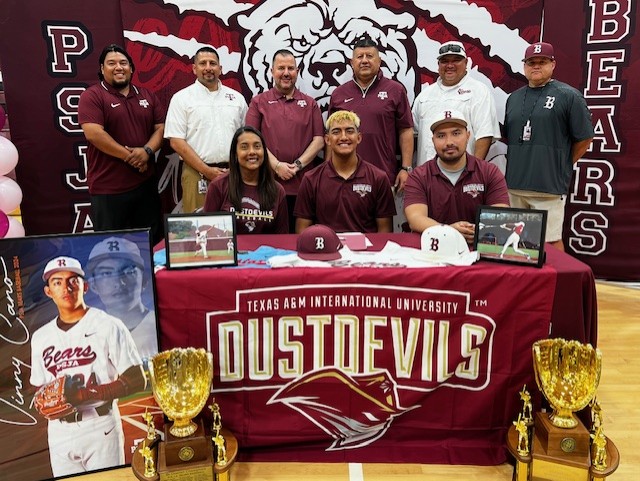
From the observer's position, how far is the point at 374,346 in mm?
1862

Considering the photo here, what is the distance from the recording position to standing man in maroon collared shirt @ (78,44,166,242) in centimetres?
335

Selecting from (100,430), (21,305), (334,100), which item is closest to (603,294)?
(334,100)

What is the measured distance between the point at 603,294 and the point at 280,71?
2775 mm

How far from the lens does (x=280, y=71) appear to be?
11.3 ft

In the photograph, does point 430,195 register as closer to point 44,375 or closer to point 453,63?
point 453,63

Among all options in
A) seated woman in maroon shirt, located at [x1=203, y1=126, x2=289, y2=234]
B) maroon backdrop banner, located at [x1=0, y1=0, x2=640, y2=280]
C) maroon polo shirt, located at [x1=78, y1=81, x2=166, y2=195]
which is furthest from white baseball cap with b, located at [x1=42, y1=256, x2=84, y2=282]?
maroon backdrop banner, located at [x1=0, y1=0, x2=640, y2=280]

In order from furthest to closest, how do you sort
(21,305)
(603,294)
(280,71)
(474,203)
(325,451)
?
1. (603,294)
2. (280,71)
3. (474,203)
4. (325,451)
5. (21,305)

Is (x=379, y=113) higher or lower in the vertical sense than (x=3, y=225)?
higher

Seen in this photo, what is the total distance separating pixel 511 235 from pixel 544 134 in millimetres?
1870

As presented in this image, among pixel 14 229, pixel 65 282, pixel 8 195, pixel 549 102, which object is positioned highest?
pixel 549 102

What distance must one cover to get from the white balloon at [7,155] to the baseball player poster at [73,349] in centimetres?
220

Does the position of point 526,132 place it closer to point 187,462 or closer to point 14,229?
point 187,462

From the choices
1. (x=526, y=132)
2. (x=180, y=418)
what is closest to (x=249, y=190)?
(x=180, y=418)

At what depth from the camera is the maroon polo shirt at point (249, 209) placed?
253 centimetres
